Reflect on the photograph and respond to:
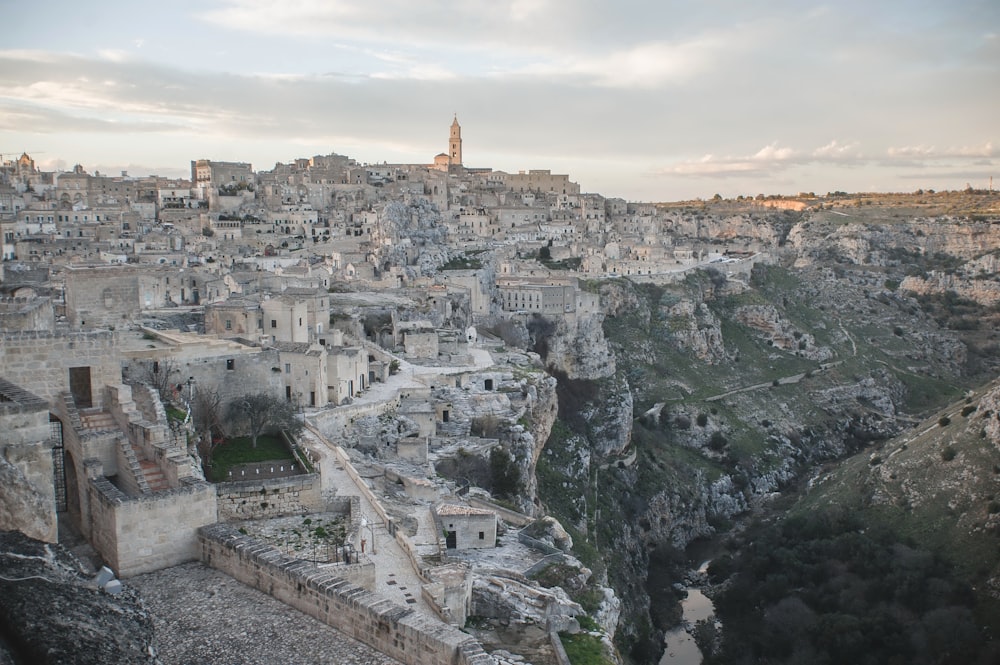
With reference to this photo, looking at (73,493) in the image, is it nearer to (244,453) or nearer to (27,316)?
(27,316)

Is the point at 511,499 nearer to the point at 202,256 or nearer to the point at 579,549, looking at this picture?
the point at 579,549

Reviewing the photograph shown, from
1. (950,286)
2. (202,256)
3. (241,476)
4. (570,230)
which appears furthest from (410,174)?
(241,476)

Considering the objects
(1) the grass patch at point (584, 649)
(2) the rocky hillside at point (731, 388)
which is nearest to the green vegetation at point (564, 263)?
(2) the rocky hillside at point (731, 388)

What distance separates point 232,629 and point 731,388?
2084 inches

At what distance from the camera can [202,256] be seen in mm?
42500

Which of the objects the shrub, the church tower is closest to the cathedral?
the church tower

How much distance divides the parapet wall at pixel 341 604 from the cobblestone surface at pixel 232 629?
0.37ft

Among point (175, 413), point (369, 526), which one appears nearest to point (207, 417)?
point (175, 413)

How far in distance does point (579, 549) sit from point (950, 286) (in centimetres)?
7492

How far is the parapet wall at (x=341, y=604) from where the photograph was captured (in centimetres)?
831

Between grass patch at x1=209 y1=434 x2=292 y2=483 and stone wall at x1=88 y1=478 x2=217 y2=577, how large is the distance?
15.4ft

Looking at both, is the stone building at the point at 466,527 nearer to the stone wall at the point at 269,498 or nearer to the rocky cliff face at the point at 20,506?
the stone wall at the point at 269,498

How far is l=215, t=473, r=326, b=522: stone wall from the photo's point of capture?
13.5m

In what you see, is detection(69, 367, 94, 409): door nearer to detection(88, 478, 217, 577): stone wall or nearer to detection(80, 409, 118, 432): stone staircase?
detection(80, 409, 118, 432): stone staircase
